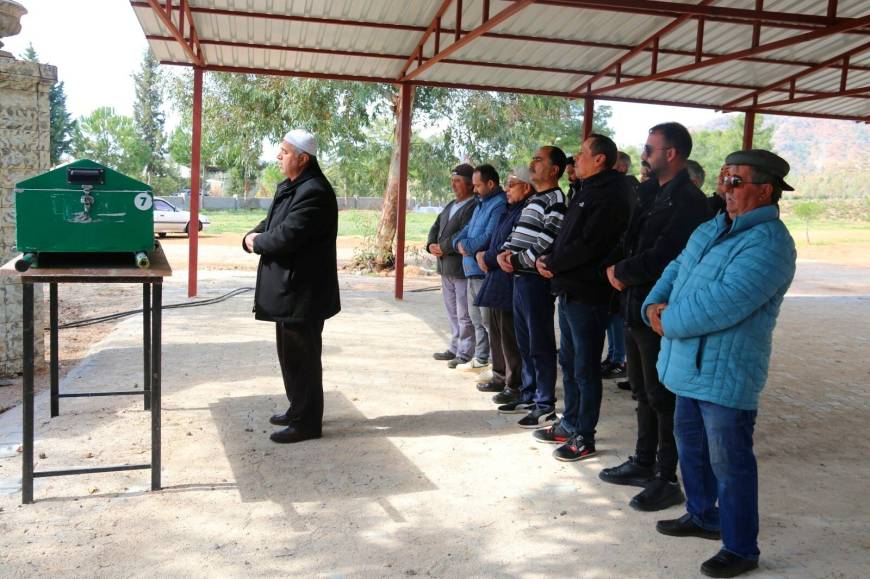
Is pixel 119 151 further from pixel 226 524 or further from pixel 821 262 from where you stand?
pixel 226 524

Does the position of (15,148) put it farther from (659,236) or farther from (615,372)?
(615,372)

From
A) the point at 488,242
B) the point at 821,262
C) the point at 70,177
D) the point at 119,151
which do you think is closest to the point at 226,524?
the point at 70,177

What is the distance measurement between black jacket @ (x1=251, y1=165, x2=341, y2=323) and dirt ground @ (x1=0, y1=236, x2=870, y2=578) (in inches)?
31.9

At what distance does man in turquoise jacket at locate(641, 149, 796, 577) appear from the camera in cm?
277

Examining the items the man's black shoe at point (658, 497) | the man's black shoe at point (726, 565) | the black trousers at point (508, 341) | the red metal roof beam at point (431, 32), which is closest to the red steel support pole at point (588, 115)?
the red metal roof beam at point (431, 32)

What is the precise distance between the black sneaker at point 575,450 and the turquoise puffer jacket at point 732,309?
1.37 m

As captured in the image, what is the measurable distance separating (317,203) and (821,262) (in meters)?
22.3

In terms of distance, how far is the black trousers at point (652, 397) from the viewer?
11.7 feet

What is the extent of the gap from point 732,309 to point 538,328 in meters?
2.10

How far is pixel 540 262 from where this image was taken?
4.36 meters

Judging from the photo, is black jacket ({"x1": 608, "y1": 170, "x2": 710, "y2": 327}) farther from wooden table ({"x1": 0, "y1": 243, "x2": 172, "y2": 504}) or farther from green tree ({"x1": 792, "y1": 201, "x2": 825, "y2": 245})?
green tree ({"x1": 792, "y1": 201, "x2": 825, "y2": 245})

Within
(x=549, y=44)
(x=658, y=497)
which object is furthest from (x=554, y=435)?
(x=549, y=44)

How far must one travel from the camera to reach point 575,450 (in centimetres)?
426

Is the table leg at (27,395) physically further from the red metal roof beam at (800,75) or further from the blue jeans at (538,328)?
the red metal roof beam at (800,75)
